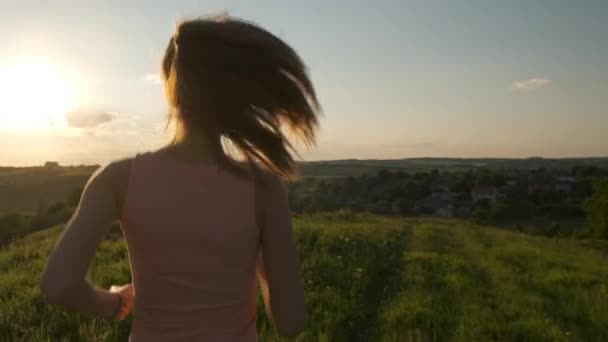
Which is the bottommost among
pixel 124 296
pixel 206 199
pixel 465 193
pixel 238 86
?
pixel 465 193

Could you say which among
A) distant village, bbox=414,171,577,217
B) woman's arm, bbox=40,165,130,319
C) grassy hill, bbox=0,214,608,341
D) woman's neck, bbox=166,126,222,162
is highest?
woman's neck, bbox=166,126,222,162

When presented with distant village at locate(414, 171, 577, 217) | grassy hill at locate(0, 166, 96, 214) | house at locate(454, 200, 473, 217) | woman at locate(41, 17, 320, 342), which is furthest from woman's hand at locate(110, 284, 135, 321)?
grassy hill at locate(0, 166, 96, 214)

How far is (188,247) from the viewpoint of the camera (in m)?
1.97

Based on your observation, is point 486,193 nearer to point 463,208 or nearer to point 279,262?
point 463,208

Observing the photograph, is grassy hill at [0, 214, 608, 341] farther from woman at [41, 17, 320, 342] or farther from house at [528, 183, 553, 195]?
house at [528, 183, 553, 195]

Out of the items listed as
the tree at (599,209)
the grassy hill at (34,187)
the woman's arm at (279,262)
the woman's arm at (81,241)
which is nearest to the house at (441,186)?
the tree at (599,209)

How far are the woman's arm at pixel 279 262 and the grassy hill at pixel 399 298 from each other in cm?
460

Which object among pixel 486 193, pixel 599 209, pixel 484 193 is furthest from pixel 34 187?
pixel 599 209

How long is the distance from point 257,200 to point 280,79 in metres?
0.41

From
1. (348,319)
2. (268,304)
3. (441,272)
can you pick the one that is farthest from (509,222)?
(268,304)

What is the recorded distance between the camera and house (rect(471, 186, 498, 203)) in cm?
9093

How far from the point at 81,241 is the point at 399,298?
26.2ft

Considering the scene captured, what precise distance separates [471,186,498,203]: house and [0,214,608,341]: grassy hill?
7773 cm

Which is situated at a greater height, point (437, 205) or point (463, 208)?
point (437, 205)
